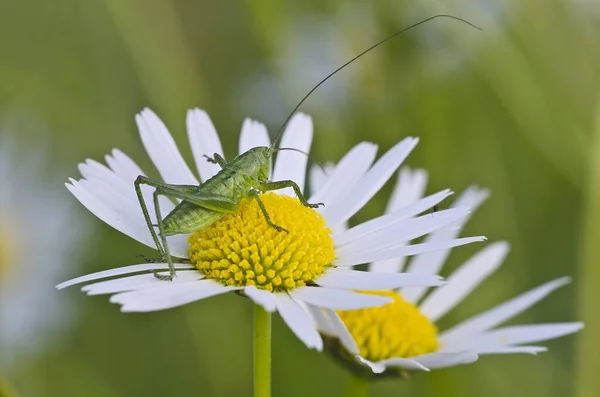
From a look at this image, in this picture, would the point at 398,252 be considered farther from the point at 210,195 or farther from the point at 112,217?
the point at 112,217

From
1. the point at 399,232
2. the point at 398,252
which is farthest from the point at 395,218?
the point at 398,252

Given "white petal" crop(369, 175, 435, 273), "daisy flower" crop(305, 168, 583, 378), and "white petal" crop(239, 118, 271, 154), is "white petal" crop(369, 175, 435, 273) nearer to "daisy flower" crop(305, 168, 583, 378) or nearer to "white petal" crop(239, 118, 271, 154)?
"daisy flower" crop(305, 168, 583, 378)

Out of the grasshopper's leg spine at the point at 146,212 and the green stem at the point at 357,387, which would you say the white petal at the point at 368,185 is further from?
the grasshopper's leg spine at the point at 146,212

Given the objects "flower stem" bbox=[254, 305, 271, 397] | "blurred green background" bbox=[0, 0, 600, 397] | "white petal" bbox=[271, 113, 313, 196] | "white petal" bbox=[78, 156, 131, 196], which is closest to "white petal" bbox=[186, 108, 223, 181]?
"white petal" bbox=[271, 113, 313, 196]

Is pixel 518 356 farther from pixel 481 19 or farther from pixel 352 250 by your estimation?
pixel 352 250

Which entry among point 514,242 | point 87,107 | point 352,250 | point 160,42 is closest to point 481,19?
point 514,242

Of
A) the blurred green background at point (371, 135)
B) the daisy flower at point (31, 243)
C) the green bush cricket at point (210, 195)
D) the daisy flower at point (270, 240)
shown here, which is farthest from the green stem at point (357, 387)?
the daisy flower at point (31, 243)
